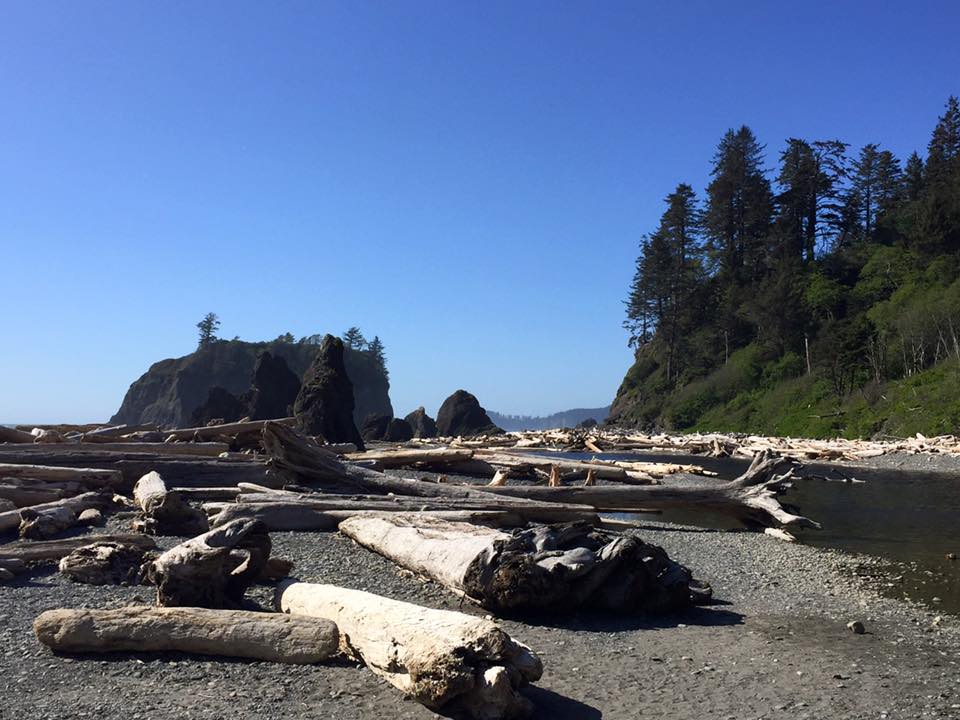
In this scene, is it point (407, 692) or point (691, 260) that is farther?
point (691, 260)

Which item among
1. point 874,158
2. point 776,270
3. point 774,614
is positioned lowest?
point 774,614

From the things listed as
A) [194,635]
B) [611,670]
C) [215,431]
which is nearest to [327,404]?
[215,431]

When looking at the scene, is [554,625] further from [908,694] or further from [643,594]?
[908,694]

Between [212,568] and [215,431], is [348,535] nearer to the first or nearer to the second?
[212,568]

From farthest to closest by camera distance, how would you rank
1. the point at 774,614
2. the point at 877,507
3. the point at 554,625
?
the point at 877,507 < the point at 774,614 < the point at 554,625

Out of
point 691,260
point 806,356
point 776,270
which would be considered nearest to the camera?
point 806,356

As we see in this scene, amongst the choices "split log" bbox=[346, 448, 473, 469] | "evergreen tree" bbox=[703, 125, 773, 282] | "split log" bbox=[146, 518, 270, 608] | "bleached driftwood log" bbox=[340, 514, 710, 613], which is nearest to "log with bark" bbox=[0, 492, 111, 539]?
"split log" bbox=[146, 518, 270, 608]

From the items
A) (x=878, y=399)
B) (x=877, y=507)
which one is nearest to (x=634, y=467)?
(x=877, y=507)

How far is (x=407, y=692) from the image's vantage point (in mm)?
5488

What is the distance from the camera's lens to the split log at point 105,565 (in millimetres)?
8703

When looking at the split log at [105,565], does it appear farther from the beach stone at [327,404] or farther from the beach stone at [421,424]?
the beach stone at [421,424]

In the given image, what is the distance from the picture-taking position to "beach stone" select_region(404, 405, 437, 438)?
67.5 m

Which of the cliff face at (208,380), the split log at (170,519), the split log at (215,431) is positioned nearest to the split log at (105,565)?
the split log at (170,519)

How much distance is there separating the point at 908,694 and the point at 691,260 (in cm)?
8346
